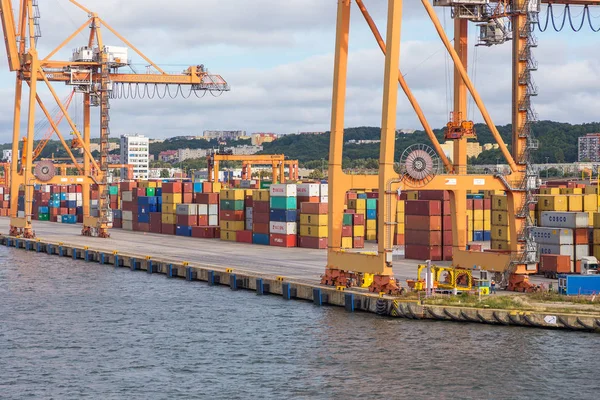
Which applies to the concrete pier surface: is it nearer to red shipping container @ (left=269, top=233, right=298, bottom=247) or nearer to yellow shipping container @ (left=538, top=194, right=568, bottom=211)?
red shipping container @ (left=269, top=233, right=298, bottom=247)

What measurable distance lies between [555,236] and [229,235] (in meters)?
35.9

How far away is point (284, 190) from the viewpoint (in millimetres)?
72375

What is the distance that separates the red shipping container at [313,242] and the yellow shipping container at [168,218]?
1947 cm

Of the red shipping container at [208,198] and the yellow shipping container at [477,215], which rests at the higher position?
the red shipping container at [208,198]

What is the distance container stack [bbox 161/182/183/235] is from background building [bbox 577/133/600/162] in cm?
10454

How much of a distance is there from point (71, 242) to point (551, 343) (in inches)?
1954

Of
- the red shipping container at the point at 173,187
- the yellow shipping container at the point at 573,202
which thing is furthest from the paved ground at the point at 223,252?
the yellow shipping container at the point at 573,202

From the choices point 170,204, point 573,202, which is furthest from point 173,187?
point 573,202

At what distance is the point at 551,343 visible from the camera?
37312 mm

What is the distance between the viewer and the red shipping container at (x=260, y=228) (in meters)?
75.3

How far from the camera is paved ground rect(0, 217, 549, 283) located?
55875mm

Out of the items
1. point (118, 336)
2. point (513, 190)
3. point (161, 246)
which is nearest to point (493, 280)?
point (513, 190)

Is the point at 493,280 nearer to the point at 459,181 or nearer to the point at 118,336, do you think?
the point at 459,181

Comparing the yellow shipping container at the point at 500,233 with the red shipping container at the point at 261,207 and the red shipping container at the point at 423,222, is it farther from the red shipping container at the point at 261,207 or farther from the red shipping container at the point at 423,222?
the red shipping container at the point at 261,207
